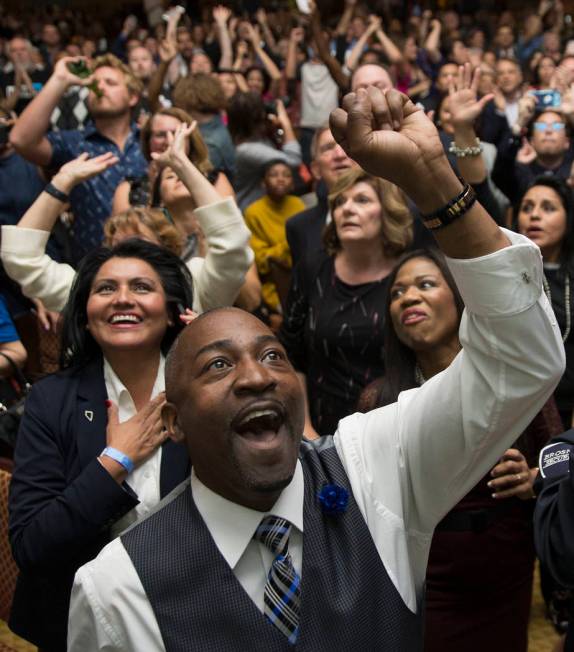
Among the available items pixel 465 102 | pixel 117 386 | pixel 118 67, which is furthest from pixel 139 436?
pixel 118 67

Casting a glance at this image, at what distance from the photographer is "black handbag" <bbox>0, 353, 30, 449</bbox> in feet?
7.32

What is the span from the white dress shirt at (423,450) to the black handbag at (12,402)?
101cm

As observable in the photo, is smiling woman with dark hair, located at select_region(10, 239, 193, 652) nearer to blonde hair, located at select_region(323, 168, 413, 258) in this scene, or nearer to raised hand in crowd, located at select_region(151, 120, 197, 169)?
raised hand in crowd, located at select_region(151, 120, 197, 169)

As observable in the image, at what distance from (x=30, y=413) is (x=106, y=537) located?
284 millimetres

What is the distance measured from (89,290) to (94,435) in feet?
1.14

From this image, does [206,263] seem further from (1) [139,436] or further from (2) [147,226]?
(1) [139,436]

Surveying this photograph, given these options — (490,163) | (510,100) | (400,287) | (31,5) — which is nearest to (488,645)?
(400,287)

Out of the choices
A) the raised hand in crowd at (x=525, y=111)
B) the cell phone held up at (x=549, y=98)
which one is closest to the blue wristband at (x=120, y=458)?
the raised hand in crowd at (x=525, y=111)

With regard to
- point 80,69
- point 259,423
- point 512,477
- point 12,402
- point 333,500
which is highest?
point 80,69

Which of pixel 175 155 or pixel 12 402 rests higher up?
pixel 175 155

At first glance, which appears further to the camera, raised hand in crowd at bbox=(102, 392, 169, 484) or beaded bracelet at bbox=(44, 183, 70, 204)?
beaded bracelet at bbox=(44, 183, 70, 204)

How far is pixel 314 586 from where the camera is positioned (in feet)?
→ 4.06

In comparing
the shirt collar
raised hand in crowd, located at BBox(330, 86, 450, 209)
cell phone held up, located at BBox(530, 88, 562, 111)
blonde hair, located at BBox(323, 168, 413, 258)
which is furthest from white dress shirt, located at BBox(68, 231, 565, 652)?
cell phone held up, located at BBox(530, 88, 562, 111)

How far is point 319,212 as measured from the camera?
3191 mm
